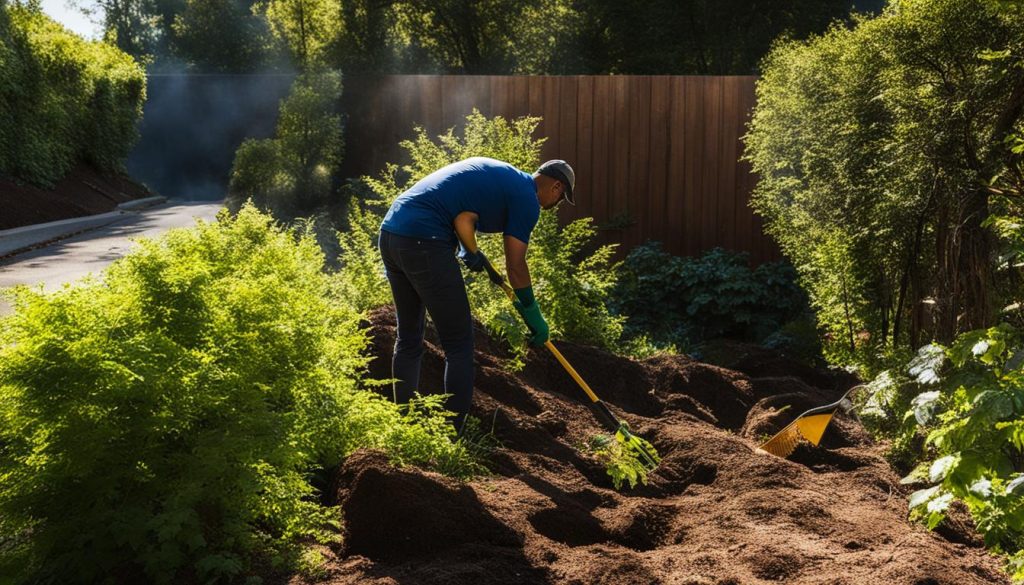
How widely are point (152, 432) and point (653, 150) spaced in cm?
1116

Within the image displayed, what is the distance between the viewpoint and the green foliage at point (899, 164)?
20.0 ft

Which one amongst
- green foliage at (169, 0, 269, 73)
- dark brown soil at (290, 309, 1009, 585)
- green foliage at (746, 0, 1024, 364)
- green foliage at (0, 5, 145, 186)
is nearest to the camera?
dark brown soil at (290, 309, 1009, 585)

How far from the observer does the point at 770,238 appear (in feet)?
44.8

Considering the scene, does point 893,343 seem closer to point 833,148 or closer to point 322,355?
point 833,148

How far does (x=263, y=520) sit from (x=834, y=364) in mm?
6030

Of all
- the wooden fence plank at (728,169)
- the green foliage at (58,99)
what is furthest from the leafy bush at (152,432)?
the green foliage at (58,99)

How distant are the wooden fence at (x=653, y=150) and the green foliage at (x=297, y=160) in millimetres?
2394

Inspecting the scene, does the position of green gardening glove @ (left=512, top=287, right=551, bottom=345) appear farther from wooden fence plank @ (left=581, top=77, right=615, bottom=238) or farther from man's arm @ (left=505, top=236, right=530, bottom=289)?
wooden fence plank @ (left=581, top=77, right=615, bottom=238)

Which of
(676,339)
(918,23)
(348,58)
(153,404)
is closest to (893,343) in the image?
(918,23)

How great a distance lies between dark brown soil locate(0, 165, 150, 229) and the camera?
55.7ft

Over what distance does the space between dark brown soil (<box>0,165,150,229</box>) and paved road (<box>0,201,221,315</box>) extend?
100 cm

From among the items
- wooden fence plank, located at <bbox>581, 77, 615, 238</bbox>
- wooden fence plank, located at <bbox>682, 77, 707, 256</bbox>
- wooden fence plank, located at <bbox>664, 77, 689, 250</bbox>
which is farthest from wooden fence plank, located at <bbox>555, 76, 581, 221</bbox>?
wooden fence plank, located at <bbox>682, 77, 707, 256</bbox>

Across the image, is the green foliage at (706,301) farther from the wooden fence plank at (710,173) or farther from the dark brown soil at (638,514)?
the dark brown soil at (638,514)

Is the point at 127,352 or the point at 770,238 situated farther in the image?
the point at 770,238
